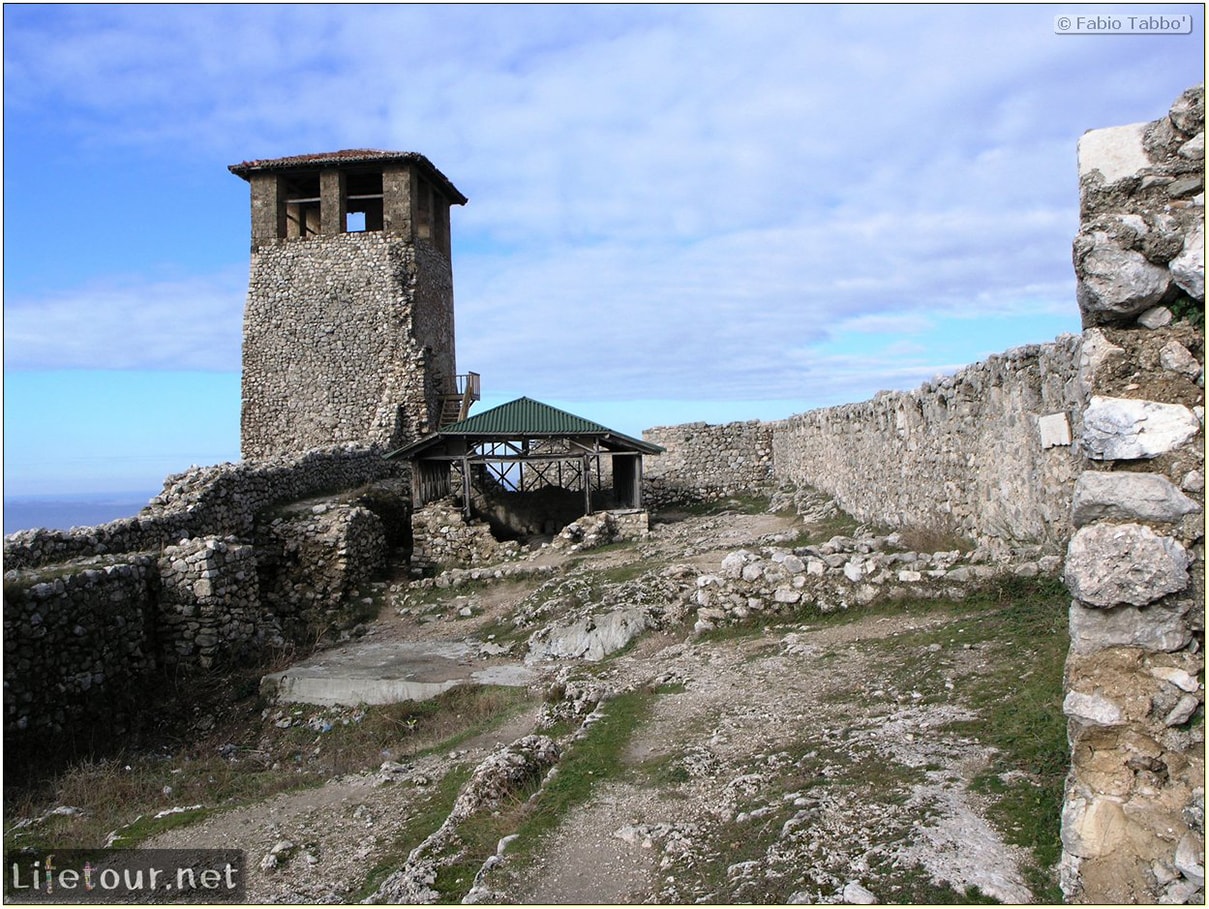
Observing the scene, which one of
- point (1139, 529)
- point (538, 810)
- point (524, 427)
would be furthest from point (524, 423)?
point (1139, 529)

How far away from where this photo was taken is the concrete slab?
1057 cm

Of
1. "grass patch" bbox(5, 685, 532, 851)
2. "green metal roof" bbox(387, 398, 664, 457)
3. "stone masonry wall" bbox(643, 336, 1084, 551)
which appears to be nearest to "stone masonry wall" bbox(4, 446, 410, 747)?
"grass patch" bbox(5, 685, 532, 851)

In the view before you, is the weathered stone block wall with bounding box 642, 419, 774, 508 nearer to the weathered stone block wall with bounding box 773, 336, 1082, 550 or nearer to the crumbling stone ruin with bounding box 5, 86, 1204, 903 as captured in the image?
the crumbling stone ruin with bounding box 5, 86, 1204, 903

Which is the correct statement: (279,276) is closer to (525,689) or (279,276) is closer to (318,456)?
(318,456)

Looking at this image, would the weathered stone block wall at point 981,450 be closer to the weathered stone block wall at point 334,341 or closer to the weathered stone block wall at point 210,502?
the weathered stone block wall at point 210,502

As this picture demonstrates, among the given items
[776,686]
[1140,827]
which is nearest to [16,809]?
[776,686]

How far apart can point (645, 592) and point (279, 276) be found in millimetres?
21737

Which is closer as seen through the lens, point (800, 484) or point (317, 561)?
point (317, 561)

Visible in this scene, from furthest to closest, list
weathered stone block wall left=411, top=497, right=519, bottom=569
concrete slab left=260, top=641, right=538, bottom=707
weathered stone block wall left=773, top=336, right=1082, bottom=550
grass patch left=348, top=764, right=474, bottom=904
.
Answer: weathered stone block wall left=411, top=497, right=519, bottom=569 < concrete slab left=260, top=641, right=538, bottom=707 < weathered stone block wall left=773, top=336, right=1082, bottom=550 < grass patch left=348, top=764, right=474, bottom=904

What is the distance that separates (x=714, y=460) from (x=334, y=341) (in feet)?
45.3

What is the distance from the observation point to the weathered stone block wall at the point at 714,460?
30062mm

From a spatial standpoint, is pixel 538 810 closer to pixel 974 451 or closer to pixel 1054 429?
pixel 1054 429

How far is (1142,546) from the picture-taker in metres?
3.09

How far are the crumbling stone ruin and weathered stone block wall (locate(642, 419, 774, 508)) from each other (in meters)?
0.09
